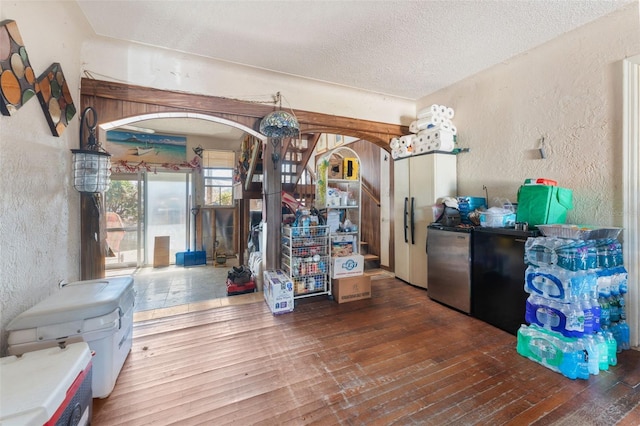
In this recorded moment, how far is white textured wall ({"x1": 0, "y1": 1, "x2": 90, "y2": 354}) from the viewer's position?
1475mm

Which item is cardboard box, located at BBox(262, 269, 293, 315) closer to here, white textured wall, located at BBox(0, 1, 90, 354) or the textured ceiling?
white textured wall, located at BBox(0, 1, 90, 354)

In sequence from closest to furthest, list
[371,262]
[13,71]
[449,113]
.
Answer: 1. [13,71]
2. [449,113]
3. [371,262]

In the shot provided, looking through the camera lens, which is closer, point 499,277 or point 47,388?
point 47,388

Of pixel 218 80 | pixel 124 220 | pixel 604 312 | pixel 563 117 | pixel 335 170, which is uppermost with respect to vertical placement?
pixel 218 80

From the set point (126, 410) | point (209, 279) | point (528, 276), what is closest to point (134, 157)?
point (209, 279)

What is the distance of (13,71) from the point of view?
4.89 feet

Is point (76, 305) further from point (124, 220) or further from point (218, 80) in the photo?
point (124, 220)

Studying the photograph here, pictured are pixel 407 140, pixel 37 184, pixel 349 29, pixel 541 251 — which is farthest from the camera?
pixel 407 140

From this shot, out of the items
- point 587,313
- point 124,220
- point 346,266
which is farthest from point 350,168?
point 124,220

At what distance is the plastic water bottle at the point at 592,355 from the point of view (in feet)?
6.02

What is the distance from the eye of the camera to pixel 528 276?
2158 millimetres

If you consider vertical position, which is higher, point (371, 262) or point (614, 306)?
point (614, 306)

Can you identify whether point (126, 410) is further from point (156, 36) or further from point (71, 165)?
point (156, 36)

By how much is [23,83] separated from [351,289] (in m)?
3.35
